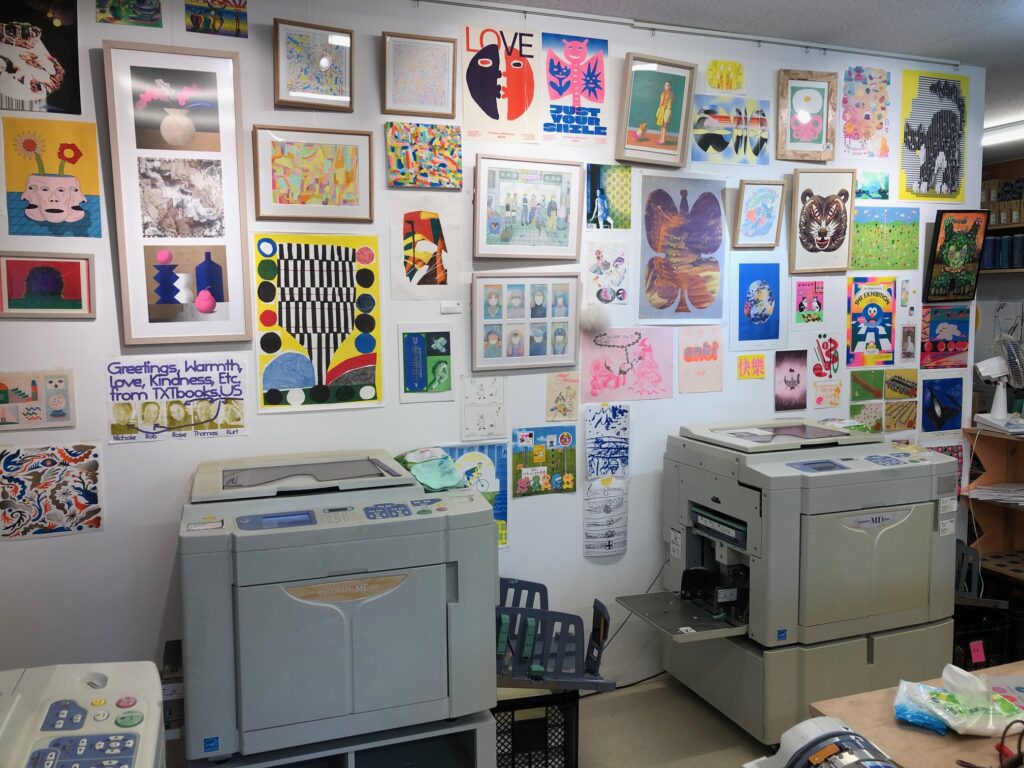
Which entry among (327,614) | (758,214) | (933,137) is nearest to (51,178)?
(327,614)

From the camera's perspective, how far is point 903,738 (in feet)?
4.73

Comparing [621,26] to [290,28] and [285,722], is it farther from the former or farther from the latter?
[285,722]

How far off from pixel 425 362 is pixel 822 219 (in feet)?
5.52

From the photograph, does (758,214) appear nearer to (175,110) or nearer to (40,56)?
(175,110)

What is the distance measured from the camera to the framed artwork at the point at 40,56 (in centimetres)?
204

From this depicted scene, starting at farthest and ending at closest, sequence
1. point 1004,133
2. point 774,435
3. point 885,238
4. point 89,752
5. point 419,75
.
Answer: point 1004,133 < point 885,238 < point 774,435 < point 419,75 < point 89,752

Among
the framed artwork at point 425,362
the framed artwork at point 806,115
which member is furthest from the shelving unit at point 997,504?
the framed artwork at point 425,362

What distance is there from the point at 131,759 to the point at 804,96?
2987mm

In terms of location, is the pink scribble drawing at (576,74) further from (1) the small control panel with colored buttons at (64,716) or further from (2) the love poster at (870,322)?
(1) the small control panel with colored buttons at (64,716)

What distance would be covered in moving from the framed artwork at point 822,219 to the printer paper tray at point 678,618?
1363 mm

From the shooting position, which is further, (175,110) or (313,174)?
(313,174)

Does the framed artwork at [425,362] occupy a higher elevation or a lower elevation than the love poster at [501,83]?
lower

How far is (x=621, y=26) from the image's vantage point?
267 centimetres

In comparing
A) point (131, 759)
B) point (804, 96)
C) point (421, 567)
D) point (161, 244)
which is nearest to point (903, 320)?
point (804, 96)
